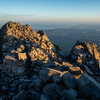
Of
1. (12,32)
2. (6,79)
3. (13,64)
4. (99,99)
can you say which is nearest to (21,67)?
(13,64)

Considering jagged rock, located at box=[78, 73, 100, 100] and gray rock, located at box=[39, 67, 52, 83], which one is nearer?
jagged rock, located at box=[78, 73, 100, 100]

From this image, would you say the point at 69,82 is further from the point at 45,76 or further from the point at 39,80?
the point at 39,80

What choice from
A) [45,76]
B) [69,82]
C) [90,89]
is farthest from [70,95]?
[45,76]

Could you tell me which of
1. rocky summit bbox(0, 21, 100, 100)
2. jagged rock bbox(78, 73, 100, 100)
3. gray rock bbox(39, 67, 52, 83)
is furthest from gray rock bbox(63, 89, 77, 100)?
gray rock bbox(39, 67, 52, 83)

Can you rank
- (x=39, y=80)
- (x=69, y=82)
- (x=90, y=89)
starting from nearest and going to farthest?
(x=90, y=89), (x=69, y=82), (x=39, y=80)

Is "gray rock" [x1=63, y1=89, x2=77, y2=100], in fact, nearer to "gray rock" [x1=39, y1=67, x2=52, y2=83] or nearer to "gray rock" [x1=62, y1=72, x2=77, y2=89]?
"gray rock" [x1=62, y1=72, x2=77, y2=89]

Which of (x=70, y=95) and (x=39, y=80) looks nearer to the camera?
(x=70, y=95)

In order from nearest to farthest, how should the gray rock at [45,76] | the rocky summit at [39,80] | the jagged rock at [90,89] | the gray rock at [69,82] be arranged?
1. the jagged rock at [90,89]
2. the rocky summit at [39,80]
3. the gray rock at [69,82]
4. the gray rock at [45,76]

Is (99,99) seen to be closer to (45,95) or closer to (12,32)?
(45,95)

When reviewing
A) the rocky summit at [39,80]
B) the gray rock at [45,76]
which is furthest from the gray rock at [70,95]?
the gray rock at [45,76]

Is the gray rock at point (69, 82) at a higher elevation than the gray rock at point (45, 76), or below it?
higher

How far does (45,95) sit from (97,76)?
65.5ft

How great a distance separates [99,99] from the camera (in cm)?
745

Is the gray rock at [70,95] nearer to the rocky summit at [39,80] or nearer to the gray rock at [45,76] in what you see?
the rocky summit at [39,80]
